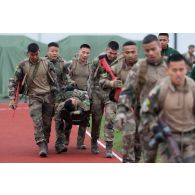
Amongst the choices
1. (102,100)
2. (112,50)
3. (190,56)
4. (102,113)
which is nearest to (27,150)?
(102,113)

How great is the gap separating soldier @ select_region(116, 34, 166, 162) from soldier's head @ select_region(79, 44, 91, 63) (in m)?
4.50

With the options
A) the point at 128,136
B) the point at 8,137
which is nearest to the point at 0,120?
the point at 8,137

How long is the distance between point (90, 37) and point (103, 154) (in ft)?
56.9

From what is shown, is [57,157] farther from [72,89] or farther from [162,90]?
[162,90]

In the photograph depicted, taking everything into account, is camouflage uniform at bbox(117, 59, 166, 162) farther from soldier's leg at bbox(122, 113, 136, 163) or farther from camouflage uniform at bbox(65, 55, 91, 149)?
camouflage uniform at bbox(65, 55, 91, 149)

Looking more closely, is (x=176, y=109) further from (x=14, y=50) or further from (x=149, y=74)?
(x=14, y=50)

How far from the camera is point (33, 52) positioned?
41.3 feet

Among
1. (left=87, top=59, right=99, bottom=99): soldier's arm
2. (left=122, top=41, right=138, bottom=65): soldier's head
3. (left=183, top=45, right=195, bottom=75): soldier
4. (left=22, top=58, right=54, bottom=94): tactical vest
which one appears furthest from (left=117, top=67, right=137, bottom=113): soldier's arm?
(left=22, top=58, right=54, bottom=94): tactical vest

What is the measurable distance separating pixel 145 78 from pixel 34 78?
429cm

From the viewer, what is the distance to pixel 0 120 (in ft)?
72.0

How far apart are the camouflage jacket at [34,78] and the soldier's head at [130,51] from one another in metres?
2.73

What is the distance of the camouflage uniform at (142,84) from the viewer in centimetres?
870

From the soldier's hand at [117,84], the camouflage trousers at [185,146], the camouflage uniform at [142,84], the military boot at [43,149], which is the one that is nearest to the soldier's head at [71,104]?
the military boot at [43,149]

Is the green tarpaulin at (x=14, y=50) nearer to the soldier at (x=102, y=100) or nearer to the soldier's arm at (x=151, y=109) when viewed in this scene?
the soldier at (x=102, y=100)
